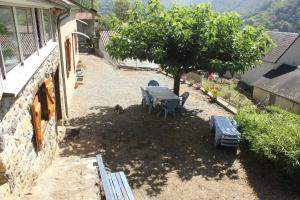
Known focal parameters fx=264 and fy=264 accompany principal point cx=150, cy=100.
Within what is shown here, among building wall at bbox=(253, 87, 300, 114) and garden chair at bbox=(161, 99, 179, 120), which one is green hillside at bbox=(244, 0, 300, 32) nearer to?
building wall at bbox=(253, 87, 300, 114)

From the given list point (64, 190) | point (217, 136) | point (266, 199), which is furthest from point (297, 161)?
point (64, 190)

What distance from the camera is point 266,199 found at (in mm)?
6457

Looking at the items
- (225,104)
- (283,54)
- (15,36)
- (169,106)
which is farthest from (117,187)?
(283,54)

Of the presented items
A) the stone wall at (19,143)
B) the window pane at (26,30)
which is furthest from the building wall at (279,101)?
the window pane at (26,30)

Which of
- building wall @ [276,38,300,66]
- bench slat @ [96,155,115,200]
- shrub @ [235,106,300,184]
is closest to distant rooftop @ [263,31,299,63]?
building wall @ [276,38,300,66]

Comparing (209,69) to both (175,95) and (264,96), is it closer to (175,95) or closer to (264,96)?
(175,95)

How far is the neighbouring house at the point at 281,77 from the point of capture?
18.8 m

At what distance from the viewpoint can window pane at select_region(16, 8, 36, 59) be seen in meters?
4.39

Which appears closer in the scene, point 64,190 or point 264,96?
point 64,190

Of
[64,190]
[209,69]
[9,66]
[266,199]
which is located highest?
[9,66]

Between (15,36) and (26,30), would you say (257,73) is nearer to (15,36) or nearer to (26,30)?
(26,30)

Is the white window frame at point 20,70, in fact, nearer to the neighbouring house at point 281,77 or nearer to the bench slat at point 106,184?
the bench slat at point 106,184

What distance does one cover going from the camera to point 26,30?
15.7 ft

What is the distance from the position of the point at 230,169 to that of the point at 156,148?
2337mm
